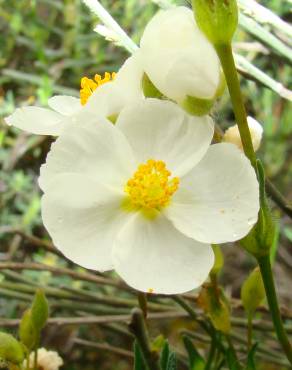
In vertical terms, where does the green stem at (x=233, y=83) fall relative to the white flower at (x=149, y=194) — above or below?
above

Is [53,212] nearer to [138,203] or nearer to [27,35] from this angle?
[138,203]

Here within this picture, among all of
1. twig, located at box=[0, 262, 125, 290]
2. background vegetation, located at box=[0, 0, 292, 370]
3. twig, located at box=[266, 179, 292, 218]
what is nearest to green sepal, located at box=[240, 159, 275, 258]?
twig, located at box=[266, 179, 292, 218]

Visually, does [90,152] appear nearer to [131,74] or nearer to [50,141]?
[131,74]

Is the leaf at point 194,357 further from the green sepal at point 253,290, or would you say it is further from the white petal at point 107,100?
the white petal at point 107,100

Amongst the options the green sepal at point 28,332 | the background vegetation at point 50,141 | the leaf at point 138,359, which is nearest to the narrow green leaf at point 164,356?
the leaf at point 138,359

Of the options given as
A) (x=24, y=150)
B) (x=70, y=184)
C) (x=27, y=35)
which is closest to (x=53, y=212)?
(x=70, y=184)

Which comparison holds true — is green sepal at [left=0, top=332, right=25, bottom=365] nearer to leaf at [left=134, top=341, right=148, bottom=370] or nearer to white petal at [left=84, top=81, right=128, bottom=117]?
leaf at [left=134, top=341, right=148, bottom=370]
